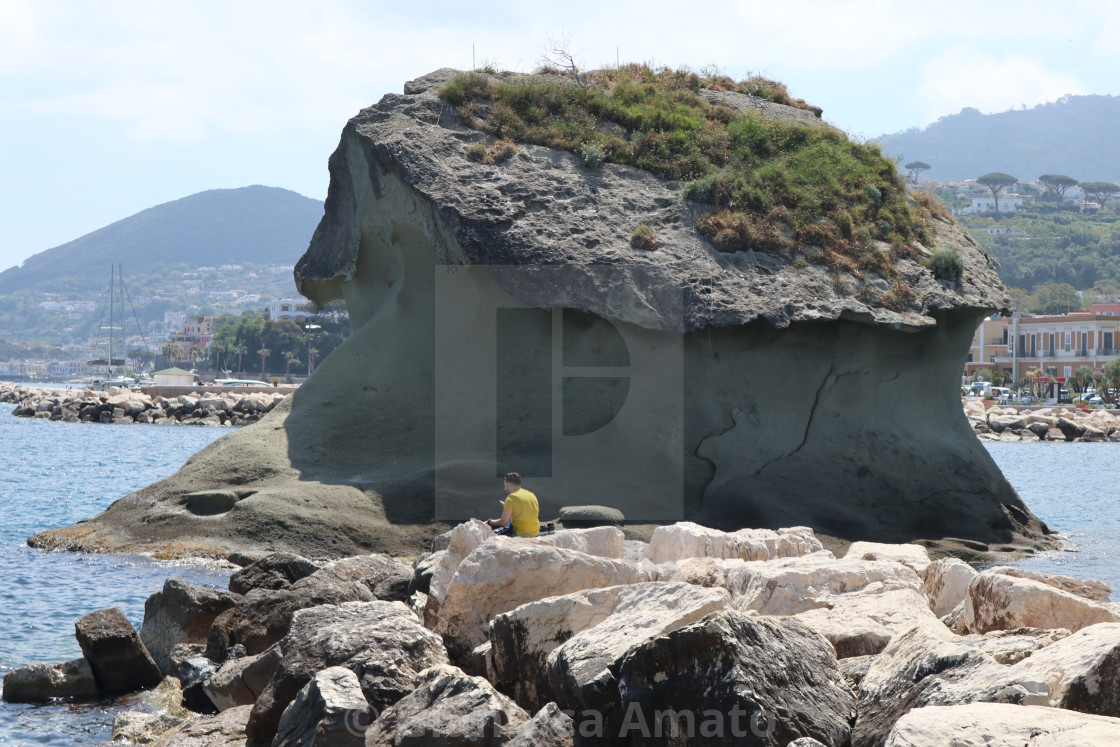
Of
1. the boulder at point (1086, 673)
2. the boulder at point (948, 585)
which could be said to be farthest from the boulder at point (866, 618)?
the boulder at point (1086, 673)

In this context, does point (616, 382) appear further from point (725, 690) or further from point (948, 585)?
point (725, 690)

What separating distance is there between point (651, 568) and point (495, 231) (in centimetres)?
1124

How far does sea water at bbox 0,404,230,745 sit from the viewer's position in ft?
31.8

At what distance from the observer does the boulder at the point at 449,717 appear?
6758 mm

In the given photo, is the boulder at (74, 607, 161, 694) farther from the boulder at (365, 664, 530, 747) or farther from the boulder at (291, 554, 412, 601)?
the boulder at (365, 664, 530, 747)

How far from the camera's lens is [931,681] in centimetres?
616

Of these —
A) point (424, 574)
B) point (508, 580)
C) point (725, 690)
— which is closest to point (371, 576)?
point (424, 574)

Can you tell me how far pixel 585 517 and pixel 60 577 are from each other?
7.73 m

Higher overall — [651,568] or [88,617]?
[651,568]

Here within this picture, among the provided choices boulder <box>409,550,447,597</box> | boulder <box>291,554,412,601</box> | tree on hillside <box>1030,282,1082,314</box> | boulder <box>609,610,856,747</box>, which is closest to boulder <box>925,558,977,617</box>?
boulder <box>609,610,856,747</box>

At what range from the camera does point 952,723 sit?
507 cm

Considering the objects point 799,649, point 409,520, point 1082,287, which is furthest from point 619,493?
point 1082,287

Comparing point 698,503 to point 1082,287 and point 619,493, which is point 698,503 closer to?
point 619,493

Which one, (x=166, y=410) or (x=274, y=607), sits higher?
(x=274, y=607)
